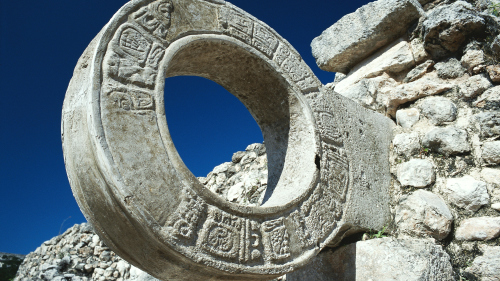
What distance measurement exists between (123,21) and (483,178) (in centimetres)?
280

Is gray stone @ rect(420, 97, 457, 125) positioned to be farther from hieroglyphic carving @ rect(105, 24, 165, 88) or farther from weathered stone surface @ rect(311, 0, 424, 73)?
hieroglyphic carving @ rect(105, 24, 165, 88)

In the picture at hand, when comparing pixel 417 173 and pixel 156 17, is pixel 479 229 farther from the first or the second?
pixel 156 17

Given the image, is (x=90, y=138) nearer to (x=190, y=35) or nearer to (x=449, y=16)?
(x=190, y=35)

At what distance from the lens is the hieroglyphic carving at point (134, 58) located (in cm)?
192

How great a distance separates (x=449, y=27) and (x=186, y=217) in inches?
116

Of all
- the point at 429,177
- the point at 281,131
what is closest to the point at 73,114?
the point at 281,131

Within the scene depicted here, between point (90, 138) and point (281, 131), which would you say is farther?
point (281, 131)

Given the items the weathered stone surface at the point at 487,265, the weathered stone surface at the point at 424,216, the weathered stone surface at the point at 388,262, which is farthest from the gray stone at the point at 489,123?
the weathered stone surface at the point at 388,262

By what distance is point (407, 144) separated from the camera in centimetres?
328

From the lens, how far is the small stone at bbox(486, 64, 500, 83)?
3070mm

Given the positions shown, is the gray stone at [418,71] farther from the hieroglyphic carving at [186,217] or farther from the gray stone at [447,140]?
the hieroglyphic carving at [186,217]

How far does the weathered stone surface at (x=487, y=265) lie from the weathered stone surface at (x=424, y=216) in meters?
0.26

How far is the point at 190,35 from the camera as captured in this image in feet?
7.65

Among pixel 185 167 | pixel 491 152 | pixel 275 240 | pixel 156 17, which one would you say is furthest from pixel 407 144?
pixel 156 17
